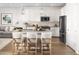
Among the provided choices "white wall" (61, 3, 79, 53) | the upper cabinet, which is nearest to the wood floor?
"white wall" (61, 3, 79, 53)

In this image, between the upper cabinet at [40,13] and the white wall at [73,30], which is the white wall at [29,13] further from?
the white wall at [73,30]

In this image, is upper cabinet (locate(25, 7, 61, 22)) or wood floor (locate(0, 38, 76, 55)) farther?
upper cabinet (locate(25, 7, 61, 22))

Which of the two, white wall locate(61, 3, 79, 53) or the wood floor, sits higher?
white wall locate(61, 3, 79, 53)

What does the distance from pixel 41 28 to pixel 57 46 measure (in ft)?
1.69

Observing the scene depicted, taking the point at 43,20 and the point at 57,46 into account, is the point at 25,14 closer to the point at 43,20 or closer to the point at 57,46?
the point at 43,20

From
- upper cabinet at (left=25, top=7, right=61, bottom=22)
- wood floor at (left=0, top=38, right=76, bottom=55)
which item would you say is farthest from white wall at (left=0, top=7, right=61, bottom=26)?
Answer: wood floor at (left=0, top=38, right=76, bottom=55)

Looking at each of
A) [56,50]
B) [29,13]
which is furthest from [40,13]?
[56,50]

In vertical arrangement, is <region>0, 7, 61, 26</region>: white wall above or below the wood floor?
above

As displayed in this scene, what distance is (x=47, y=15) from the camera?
7.26ft

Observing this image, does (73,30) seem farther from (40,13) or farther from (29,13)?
(29,13)

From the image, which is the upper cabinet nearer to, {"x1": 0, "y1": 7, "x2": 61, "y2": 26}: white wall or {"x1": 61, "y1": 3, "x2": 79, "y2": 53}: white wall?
{"x1": 0, "y1": 7, "x2": 61, "y2": 26}: white wall

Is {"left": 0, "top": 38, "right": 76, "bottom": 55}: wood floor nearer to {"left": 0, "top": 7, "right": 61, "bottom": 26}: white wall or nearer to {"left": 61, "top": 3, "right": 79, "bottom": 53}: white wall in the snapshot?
{"left": 61, "top": 3, "right": 79, "bottom": 53}: white wall

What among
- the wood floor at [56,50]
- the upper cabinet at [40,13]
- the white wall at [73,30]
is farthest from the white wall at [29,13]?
the wood floor at [56,50]
